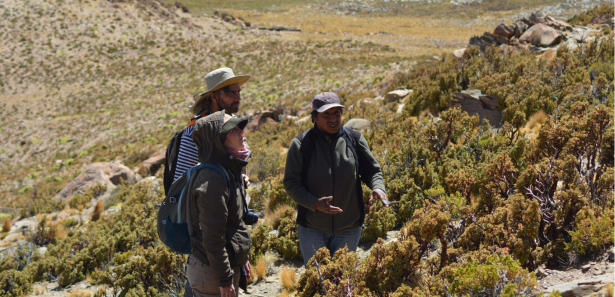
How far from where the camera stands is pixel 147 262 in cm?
541

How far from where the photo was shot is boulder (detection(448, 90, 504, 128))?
8.68m

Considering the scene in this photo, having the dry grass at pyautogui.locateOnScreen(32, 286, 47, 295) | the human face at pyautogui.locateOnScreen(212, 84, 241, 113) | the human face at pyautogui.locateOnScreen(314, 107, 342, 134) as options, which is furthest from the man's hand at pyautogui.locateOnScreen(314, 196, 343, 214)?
the dry grass at pyautogui.locateOnScreen(32, 286, 47, 295)

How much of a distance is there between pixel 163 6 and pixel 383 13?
55.1m

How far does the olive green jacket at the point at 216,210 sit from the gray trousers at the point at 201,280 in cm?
11

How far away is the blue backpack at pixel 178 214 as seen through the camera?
2.61 m

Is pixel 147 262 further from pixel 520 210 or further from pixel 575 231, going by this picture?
pixel 575 231

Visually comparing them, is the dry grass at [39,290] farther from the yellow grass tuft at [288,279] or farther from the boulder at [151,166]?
the boulder at [151,166]

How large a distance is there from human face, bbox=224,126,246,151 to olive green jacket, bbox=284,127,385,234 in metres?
0.74

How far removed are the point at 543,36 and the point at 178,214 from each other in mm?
14047

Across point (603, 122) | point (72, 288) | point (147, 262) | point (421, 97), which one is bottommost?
point (72, 288)

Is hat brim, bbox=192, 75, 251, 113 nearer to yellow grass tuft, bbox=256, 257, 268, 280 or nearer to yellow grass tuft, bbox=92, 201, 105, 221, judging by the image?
yellow grass tuft, bbox=256, 257, 268, 280

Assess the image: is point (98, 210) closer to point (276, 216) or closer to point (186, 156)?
point (276, 216)

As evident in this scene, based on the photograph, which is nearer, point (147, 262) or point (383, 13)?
point (147, 262)

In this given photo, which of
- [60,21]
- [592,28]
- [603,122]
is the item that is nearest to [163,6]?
[60,21]
